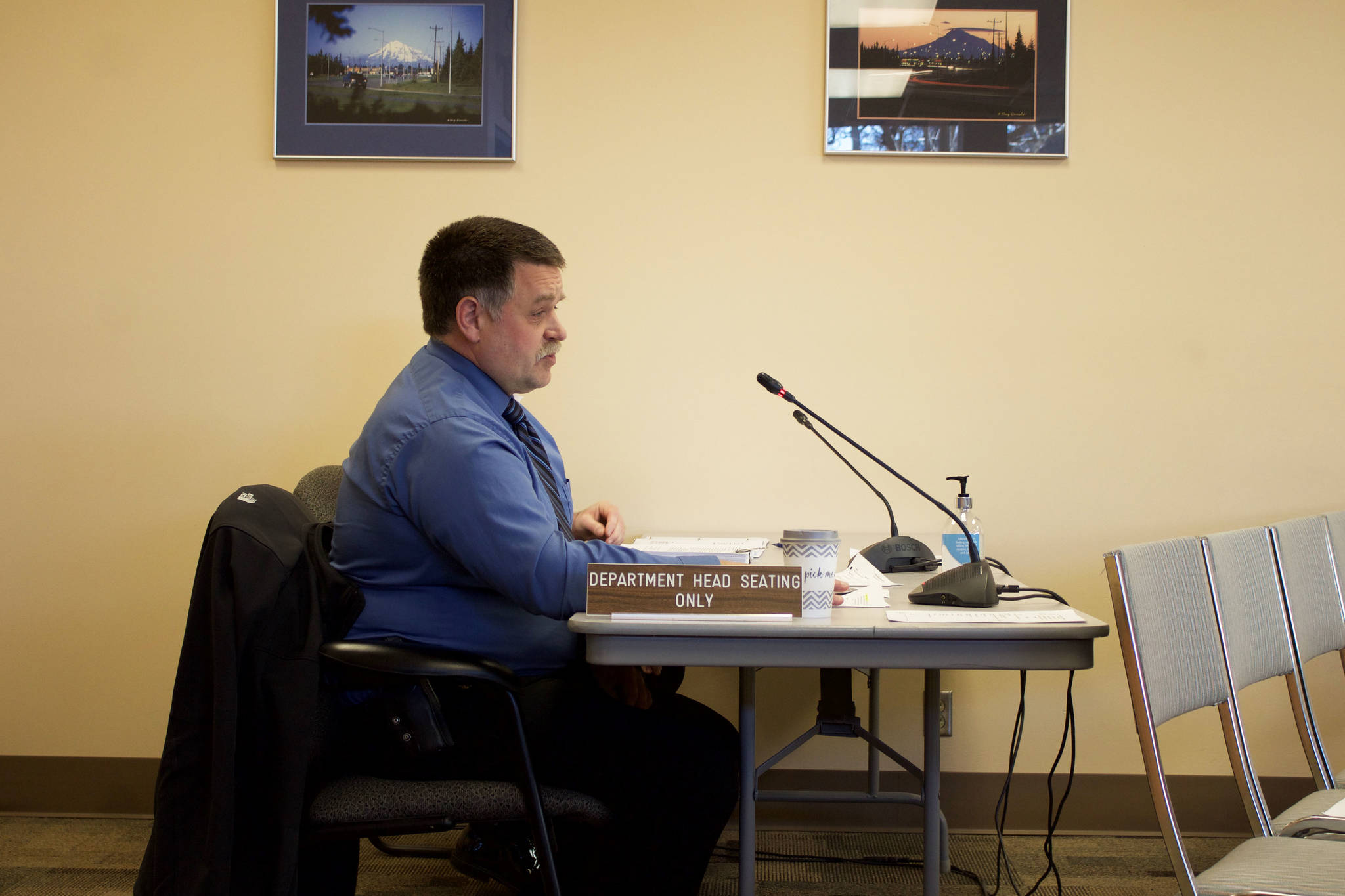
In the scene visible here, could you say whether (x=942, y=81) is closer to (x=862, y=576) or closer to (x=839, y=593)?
(x=862, y=576)

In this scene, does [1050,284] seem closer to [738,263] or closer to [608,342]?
[738,263]

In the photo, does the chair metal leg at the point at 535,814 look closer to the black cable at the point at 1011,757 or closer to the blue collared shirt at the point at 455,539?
the blue collared shirt at the point at 455,539

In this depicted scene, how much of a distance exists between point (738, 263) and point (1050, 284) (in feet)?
2.64

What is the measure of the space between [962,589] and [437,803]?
84 cm

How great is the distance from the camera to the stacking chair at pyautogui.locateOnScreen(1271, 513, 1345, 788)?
1494mm

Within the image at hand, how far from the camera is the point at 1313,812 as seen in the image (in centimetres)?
129

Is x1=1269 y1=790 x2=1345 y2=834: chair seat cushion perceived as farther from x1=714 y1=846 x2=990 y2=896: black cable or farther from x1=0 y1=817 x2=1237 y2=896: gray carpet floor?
x1=714 y1=846 x2=990 y2=896: black cable

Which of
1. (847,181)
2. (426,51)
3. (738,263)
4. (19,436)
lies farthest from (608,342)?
(19,436)

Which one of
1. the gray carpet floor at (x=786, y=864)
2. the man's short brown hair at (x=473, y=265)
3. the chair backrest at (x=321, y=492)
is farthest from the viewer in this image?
the gray carpet floor at (x=786, y=864)

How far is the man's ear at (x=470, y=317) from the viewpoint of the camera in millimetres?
1544

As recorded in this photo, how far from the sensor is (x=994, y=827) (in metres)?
2.26

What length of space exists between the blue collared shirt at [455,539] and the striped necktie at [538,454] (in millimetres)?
153

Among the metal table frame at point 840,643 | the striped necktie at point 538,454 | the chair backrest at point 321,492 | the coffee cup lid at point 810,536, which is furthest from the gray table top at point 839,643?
the chair backrest at point 321,492

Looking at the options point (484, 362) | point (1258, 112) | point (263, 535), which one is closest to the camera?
point (263, 535)
